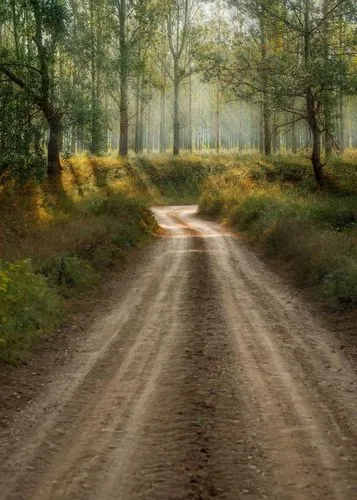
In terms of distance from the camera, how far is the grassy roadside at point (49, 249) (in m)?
9.63

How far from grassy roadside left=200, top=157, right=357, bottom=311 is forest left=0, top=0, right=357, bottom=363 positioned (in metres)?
0.07

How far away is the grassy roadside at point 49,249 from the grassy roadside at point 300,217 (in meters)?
5.02

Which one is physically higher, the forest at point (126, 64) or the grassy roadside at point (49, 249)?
the forest at point (126, 64)

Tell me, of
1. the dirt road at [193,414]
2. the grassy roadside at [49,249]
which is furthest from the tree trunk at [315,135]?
the dirt road at [193,414]

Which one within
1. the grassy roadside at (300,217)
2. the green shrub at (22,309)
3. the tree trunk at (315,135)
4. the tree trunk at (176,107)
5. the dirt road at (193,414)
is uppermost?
the tree trunk at (176,107)

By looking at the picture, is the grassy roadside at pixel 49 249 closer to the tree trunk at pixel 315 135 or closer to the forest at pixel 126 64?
the forest at pixel 126 64

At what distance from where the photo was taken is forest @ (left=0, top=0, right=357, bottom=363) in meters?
13.2

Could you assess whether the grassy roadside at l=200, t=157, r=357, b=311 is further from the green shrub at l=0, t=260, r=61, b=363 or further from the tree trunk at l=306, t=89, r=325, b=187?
the green shrub at l=0, t=260, r=61, b=363

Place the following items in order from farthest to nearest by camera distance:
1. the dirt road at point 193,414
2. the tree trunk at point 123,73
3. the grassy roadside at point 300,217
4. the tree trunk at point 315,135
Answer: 1. the tree trunk at point 123,73
2. the tree trunk at point 315,135
3. the grassy roadside at point 300,217
4. the dirt road at point 193,414

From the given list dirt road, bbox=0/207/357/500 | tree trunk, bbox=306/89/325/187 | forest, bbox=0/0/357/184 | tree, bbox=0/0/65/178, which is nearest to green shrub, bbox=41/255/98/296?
dirt road, bbox=0/207/357/500

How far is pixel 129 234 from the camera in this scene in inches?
772

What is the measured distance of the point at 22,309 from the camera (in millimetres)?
9789

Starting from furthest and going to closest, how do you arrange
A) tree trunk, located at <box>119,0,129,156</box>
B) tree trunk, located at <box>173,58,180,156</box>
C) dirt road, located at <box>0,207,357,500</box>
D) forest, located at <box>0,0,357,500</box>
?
tree trunk, located at <box>173,58,180,156</box>, tree trunk, located at <box>119,0,129,156</box>, forest, located at <box>0,0,357,500</box>, dirt road, located at <box>0,207,357,500</box>

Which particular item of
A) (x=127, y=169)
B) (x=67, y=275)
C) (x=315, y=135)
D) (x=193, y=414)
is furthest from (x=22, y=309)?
(x=127, y=169)
